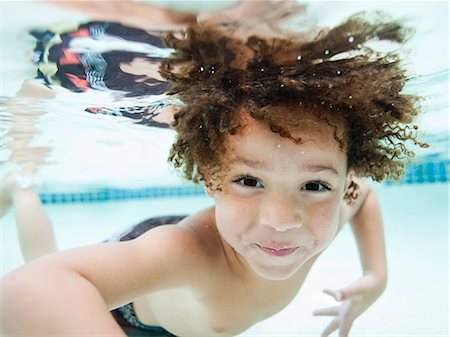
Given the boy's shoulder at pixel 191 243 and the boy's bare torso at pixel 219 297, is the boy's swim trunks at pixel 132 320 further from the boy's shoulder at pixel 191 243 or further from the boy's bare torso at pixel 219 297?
the boy's shoulder at pixel 191 243

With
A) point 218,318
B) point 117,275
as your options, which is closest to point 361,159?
point 218,318

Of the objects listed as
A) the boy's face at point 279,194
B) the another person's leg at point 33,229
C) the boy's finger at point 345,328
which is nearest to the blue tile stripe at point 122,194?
the another person's leg at point 33,229

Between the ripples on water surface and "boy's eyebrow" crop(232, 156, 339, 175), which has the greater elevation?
the ripples on water surface

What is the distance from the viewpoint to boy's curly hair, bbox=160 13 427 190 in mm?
2736

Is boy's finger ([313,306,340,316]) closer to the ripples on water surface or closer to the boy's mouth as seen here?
the boy's mouth

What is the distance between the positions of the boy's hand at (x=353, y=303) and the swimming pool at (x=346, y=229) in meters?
0.34

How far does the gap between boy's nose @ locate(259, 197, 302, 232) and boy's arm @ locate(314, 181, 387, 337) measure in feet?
5.81

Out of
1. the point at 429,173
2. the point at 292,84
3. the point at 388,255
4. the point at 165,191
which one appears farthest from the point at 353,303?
the point at 165,191

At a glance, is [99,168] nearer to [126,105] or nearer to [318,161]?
[126,105]

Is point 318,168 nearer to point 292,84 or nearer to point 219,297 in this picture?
point 292,84

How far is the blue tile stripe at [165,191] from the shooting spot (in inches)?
559

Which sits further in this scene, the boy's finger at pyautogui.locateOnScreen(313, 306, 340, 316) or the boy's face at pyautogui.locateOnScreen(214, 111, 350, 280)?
the boy's finger at pyautogui.locateOnScreen(313, 306, 340, 316)

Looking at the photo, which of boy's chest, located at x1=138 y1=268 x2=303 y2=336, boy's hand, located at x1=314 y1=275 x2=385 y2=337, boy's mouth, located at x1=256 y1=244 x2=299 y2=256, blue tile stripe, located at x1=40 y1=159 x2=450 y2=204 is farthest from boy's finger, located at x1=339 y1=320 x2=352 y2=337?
blue tile stripe, located at x1=40 y1=159 x2=450 y2=204

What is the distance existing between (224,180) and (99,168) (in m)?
8.25
